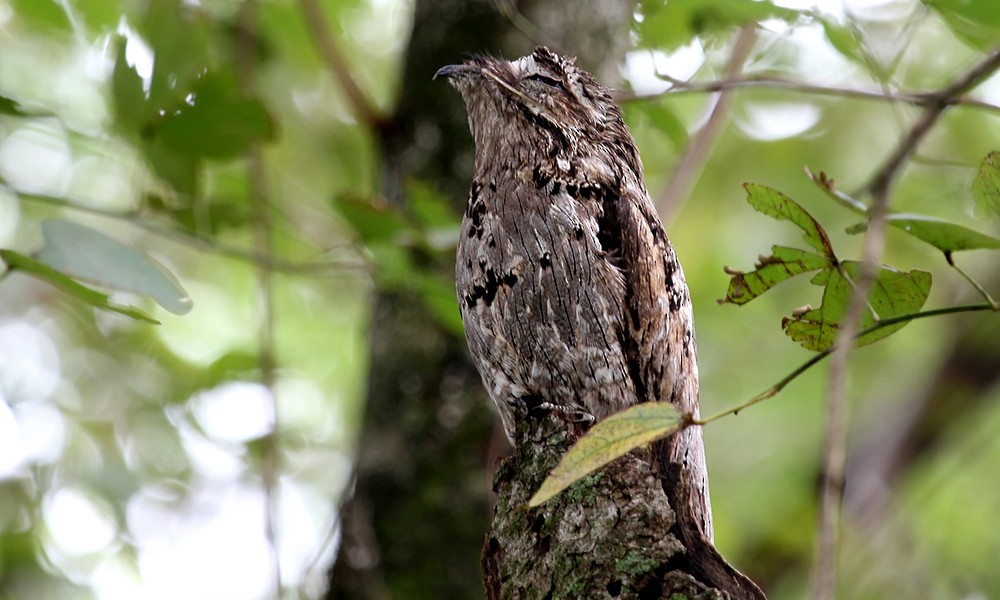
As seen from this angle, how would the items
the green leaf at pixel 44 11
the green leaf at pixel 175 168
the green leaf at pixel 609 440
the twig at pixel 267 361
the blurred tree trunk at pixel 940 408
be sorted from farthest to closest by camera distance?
the blurred tree trunk at pixel 940 408
the green leaf at pixel 44 11
the twig at pixel 267 361
the green leaf at pixel 175 168
the green leaf at pixel 609 440

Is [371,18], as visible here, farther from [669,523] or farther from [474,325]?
[669,523]

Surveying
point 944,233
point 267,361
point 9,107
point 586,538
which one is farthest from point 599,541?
point 267,361

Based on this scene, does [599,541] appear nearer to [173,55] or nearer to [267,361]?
[173,55]

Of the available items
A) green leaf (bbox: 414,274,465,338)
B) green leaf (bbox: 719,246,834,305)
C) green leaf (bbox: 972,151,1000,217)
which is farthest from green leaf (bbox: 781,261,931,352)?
green leaf (bbox: 414,274,465,338)

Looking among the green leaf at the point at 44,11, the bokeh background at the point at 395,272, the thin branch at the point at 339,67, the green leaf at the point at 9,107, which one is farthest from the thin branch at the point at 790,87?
the green leaf at the point at 44,11

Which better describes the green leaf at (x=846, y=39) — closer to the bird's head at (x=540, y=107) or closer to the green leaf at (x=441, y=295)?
the bird's head at (x=540, y=107)

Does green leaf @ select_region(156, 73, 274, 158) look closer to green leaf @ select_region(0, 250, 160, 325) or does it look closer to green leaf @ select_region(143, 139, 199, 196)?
green leaf @ select_region(143, 139, 199, 196)
